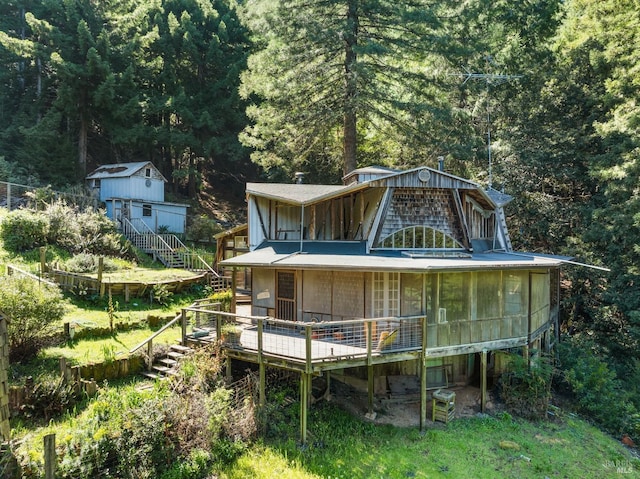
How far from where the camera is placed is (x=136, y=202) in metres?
25.4

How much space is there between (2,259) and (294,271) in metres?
12.8

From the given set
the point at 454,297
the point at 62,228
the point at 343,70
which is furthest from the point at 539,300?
the point at 62,228

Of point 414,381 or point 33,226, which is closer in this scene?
point 414,381

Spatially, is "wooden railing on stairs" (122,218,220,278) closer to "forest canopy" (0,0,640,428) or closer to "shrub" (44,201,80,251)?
"shrub" (44,201,80,251)

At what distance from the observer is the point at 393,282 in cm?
1225

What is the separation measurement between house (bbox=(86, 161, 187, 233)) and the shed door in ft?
46.9

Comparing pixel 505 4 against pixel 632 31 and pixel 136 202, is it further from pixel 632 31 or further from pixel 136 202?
pixel 136 202

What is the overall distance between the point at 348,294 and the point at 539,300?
281 inches

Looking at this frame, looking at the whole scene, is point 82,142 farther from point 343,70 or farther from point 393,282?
point 393,282

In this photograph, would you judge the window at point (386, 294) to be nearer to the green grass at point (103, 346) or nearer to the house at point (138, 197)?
the green grass at point (103, 346)

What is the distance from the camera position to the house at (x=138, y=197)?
82.6 ft

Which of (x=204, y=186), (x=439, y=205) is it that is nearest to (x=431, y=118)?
(x=439, y=205)

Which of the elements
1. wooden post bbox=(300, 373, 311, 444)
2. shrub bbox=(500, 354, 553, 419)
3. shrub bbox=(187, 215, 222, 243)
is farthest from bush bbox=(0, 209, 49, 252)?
shrub bbox=(500, 354, 553, 419)

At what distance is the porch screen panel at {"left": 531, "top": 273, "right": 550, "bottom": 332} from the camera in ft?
45.5
